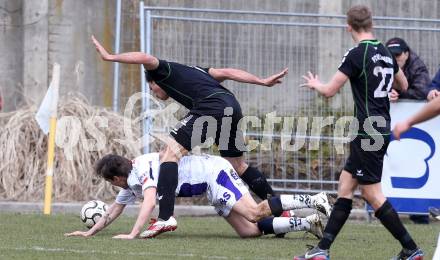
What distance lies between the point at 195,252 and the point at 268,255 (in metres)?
0.55

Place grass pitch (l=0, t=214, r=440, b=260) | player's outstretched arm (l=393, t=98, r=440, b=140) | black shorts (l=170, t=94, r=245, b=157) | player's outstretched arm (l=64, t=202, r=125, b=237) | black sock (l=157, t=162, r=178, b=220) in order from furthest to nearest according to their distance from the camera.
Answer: black shorts (l=170, t=94, r=245, b=157), player's outstretched arm (l=64, t=202, r=125, b=237), black sock (l=157, t=162, r=178, b=220), grass pitch (l=0, t=214, r=440, b=260), player's outstretched arm (l=393, t=98, r=440, b=140)

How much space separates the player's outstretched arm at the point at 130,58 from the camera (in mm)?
8863

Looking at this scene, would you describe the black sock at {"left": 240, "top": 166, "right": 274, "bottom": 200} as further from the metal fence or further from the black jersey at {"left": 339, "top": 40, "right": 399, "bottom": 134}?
the metal fence

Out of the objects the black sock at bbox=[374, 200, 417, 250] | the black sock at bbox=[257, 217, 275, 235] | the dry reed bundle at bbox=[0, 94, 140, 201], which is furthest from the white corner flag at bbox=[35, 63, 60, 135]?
the black sock at bbox=[374, 200, 417, 250]

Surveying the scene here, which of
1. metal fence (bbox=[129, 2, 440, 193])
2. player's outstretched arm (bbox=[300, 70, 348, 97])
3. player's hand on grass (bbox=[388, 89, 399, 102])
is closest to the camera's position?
player's outstretched arm (bbox=[300, 70, 348, 97])

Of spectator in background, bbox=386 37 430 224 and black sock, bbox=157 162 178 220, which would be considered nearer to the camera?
black sock, bbox=157 162 178 220

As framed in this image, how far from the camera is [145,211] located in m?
8.93

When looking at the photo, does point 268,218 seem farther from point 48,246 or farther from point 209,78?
point 48,246

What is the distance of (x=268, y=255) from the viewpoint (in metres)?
8.02

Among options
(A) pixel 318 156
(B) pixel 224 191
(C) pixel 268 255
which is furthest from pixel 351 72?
(A) pixel 318 156

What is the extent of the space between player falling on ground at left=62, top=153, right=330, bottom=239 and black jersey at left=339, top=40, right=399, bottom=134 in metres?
1.59

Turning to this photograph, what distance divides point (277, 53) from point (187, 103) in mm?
4637

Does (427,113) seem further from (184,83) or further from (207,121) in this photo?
(184,83)

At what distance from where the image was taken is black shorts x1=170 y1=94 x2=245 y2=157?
9398mm
